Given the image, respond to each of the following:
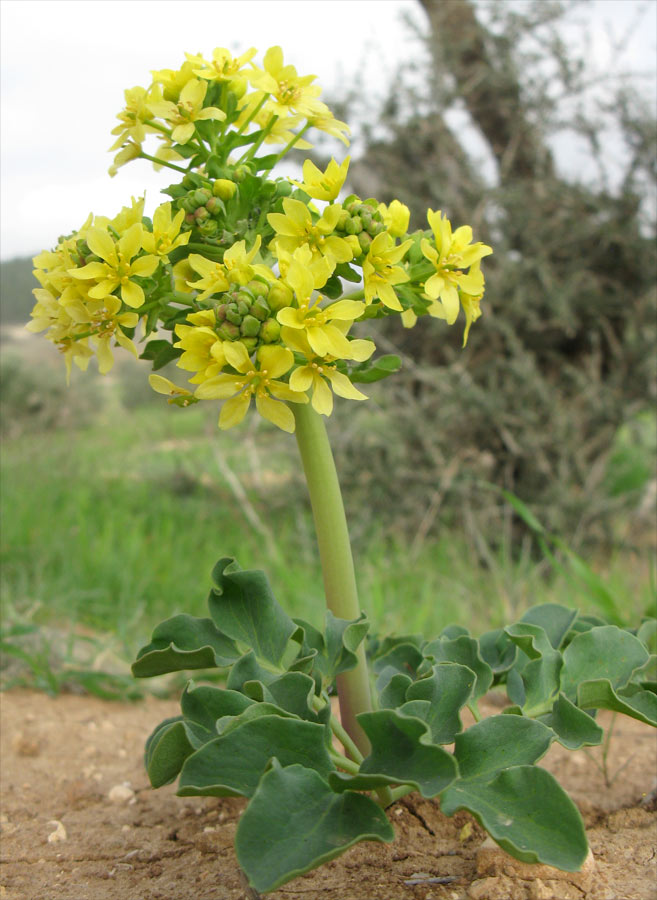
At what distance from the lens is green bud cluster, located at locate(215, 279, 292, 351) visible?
1014mm

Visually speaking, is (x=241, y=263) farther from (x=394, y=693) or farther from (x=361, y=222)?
(x=394, y=693)

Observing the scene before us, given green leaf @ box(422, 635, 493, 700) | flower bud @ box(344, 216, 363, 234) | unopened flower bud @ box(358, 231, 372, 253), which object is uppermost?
flower bud @ box(344, 216, 363, 234)

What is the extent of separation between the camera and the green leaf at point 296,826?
34.5 inches

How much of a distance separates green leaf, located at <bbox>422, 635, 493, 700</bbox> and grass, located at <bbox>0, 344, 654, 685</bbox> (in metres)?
0.86

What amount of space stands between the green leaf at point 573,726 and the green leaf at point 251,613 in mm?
406

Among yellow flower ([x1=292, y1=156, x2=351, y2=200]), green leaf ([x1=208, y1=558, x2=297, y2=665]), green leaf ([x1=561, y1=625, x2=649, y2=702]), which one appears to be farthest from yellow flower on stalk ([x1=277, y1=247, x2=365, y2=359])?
green leaf ([x1=561, y1=625, x2=649, y2=702])

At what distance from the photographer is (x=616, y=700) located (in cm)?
118

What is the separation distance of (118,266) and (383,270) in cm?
36

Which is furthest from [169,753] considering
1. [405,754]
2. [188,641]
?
[405,754]

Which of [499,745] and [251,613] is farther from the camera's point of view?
[251,613]

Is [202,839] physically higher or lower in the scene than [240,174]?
lower

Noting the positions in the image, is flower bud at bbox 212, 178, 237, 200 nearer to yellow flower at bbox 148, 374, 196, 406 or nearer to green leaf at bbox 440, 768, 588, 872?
yellow flower at bbox 148, 374, 196, 406

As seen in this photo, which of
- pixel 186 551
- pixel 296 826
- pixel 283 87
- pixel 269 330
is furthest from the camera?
pixel 186 551

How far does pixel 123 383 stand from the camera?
752 cm
